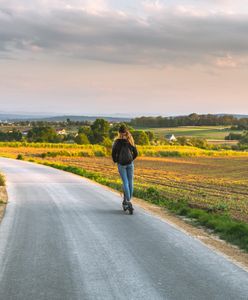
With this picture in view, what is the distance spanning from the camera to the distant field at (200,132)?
131 meters

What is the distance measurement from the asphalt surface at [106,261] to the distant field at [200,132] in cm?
11587

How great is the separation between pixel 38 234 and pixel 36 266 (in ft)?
7.36

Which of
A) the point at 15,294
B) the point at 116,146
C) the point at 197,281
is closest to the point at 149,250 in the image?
the point at 197,281

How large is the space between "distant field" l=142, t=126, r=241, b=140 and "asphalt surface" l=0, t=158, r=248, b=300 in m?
116

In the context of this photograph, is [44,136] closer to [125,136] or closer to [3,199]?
[3,199]

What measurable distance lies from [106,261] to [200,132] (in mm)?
134331

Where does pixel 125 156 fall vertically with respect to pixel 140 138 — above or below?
above

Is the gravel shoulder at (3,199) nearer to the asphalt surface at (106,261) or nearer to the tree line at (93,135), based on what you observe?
the asphalt surface at (106,261)

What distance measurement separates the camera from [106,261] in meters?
6.71

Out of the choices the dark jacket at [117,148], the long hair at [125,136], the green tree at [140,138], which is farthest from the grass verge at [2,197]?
the green tree at [140,138]

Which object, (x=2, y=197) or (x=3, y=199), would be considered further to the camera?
(x=2, y=197)

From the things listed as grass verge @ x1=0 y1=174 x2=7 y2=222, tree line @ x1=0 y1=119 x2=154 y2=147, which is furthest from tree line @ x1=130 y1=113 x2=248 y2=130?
grass verge @ x1=0 y1=174 x2=7 y2=222

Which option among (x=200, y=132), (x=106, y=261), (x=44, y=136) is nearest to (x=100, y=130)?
(x=44, y=136)

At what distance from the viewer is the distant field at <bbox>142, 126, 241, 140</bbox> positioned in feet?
429
